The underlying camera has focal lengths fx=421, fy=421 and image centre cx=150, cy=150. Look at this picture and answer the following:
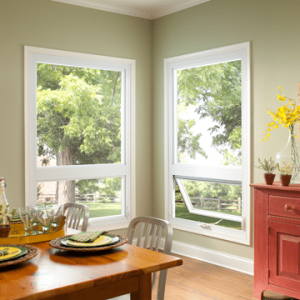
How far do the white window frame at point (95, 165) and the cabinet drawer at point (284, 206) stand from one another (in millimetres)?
2043

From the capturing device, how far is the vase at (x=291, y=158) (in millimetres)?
3279

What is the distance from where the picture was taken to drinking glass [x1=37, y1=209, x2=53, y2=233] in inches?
86.7

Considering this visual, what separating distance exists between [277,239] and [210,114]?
5.44 ft

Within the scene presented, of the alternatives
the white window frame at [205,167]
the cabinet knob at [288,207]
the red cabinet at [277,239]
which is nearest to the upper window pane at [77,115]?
the white window frame at [205,167]

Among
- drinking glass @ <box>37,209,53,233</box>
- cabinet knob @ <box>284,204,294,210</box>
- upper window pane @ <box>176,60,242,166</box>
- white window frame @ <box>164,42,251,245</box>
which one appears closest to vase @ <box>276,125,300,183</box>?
cabinet knob @ <box>284,204,294,210</box>

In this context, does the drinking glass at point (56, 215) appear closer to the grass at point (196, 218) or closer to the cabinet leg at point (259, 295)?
the cabinet leg at point (259, 295)

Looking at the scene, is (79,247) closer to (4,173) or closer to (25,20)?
(4,173)

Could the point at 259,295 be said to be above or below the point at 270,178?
below

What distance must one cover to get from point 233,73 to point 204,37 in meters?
0.54

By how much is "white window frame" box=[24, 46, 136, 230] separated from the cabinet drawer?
204cm

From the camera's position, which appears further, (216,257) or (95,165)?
(95,165)

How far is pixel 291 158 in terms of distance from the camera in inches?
131

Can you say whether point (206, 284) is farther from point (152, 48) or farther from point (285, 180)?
point (152, 48)

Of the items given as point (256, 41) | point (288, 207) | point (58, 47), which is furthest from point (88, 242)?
point (58, 47)
